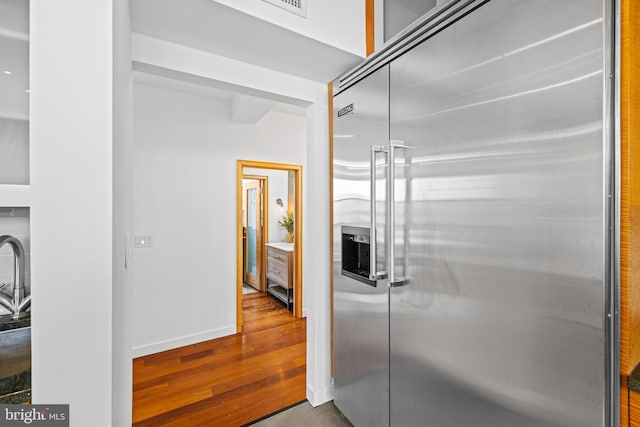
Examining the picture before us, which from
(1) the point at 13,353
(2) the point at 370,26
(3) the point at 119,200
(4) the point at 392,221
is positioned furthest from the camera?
(2) the point at 370,26

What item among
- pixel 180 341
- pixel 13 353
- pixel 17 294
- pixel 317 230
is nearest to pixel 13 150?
pixel 17 294

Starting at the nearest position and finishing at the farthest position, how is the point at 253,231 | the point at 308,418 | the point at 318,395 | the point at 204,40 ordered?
the point at 204,40, the point at 308,418, the point at 318,395, the point at 253,231

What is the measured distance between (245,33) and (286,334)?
9.35 ft

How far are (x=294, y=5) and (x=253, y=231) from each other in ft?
14.4

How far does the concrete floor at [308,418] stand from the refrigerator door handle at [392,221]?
1080mm

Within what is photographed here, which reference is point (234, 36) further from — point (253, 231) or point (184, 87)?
point (253, 231)

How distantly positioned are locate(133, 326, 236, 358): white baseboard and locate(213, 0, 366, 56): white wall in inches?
113

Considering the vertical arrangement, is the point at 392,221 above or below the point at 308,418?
above

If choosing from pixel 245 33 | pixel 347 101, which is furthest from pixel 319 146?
pixel 245 33

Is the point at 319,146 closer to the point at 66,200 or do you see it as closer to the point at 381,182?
the point at 381,182

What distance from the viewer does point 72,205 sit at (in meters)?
0.79

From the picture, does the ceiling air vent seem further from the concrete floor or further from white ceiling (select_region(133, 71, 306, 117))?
the concrete floor

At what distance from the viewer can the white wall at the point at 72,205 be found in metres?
0.77

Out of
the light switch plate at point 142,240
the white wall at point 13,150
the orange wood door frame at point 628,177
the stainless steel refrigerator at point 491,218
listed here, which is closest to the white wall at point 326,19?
the stainless steel refrigerator at point 491,218
